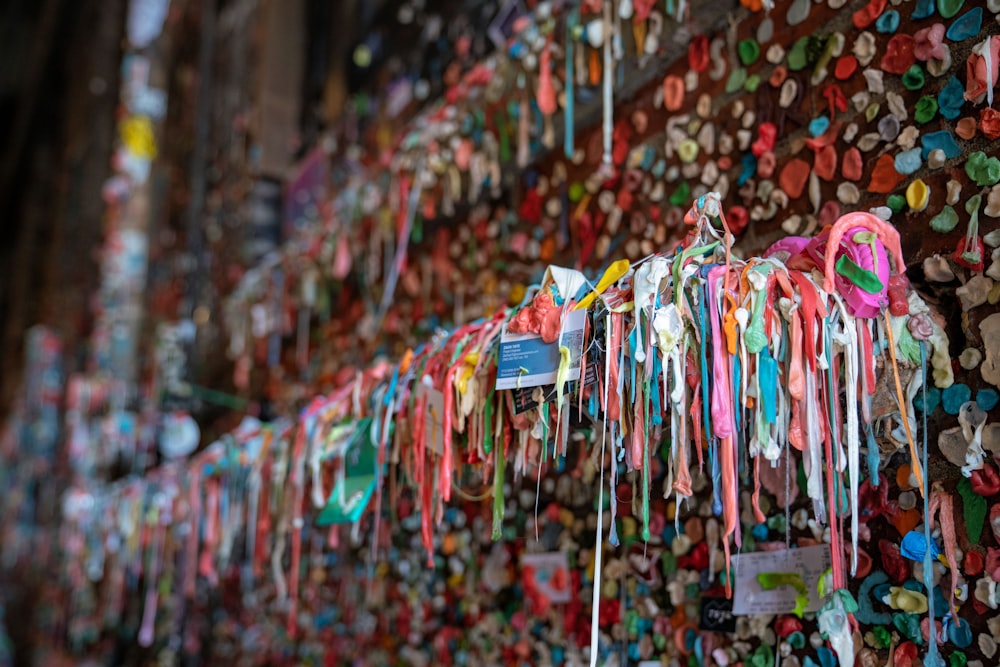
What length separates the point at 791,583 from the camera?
1.50m

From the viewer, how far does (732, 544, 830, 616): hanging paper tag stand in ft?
4.80

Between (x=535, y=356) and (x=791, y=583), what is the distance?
2.06ft

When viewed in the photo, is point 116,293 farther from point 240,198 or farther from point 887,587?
point 887,587

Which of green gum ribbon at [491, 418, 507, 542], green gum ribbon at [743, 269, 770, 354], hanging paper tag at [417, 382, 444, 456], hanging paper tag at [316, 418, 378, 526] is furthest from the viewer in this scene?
hanging paper tag at [316, 418, 378, 526]

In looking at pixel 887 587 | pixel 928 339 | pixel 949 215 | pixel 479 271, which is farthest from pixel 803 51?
pixel 479 271

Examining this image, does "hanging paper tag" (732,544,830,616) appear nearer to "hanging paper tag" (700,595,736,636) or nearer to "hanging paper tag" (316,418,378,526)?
"hanging paper tag" (700,595,736,636)

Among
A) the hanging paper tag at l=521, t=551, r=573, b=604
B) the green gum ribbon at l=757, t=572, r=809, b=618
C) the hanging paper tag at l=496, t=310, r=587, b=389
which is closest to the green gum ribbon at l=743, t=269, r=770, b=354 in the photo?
the hanging paper tag at l=496, t=310, r=587, b=389

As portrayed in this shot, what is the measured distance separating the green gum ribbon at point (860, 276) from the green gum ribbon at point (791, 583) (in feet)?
1.84

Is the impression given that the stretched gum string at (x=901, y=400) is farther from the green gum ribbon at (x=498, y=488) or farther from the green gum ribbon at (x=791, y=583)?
the green gum ribbon at (x=498, y=488)

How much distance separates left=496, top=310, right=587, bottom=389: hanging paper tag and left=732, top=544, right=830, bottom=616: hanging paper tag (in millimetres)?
571

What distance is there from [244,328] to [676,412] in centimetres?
359

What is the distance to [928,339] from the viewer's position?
1274mm

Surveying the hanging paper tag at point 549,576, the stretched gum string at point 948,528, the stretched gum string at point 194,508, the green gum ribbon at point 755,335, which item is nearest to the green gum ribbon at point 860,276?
the green gum ribbon at point 755,335

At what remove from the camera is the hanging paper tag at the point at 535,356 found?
122 centimetres
